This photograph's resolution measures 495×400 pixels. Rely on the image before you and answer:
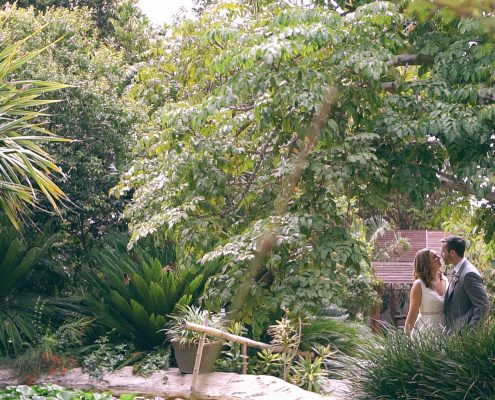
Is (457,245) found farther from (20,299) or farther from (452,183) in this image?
(20,299)

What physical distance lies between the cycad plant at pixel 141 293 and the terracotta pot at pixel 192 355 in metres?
0.70

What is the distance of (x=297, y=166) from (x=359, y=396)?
1885 millimetres

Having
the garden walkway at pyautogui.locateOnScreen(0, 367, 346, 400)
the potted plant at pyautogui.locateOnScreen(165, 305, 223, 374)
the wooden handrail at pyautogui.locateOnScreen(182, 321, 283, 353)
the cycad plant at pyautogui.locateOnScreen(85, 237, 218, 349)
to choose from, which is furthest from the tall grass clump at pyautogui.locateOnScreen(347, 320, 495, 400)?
the cycad plant at pyautogui.locateOnScreen(85, 237, 218, 349)

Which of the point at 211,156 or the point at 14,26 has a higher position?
the point at 14,26


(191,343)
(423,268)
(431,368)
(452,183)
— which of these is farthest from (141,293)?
(431,368)

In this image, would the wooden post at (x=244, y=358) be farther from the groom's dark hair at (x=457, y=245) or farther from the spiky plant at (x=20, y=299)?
the groom's dark hair at (x=457, y=245)

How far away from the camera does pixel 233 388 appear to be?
10.5 m

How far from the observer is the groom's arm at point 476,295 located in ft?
Result: 24.0

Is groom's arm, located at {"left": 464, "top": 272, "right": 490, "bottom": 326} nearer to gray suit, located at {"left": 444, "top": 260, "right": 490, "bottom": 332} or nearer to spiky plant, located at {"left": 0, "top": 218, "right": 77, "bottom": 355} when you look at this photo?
gray suit, located at {"left": 444, "top": 260, "right": 490, "bottom": 332}

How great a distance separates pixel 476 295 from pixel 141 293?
6.06 m

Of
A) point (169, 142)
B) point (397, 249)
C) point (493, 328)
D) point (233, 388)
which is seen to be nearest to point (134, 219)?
point (169, 142)

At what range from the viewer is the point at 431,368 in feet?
22.5

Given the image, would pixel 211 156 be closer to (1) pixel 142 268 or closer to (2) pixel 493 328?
(2) pixel 493 328

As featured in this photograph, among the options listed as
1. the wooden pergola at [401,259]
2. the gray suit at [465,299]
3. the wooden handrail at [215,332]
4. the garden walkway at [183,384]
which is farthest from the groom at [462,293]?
the wooden pergola at [401,259]
